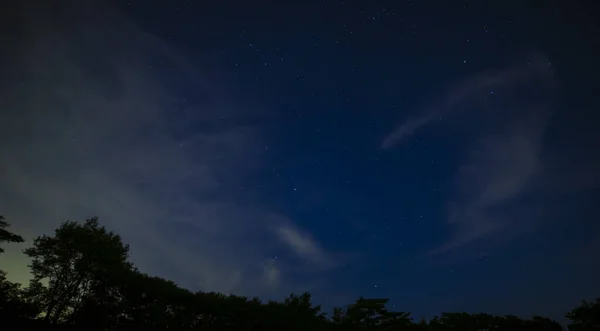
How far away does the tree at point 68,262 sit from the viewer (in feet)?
94.0

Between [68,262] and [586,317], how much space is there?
4985 cm

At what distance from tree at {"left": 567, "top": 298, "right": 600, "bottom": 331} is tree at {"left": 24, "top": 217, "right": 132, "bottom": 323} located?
3909cm

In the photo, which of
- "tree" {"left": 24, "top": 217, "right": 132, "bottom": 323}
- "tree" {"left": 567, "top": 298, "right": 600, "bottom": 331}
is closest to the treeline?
"tree" {"left": 567, "top": 298, "right": 600, "bottom": 331}

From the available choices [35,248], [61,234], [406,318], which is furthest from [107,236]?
[406,318]

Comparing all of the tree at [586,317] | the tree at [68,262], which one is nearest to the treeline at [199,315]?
the tree at [586,317]

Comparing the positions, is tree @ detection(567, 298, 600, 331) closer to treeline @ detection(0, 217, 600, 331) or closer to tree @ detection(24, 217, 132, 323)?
treeline @ detection(0, 217, 600, 331)

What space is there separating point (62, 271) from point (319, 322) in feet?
101

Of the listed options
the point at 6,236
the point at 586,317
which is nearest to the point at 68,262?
the point at 6,236

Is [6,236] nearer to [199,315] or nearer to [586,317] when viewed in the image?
[199,315]

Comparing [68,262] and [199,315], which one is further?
[68,262]

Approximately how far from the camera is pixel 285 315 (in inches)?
759

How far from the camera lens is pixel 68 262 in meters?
31.2

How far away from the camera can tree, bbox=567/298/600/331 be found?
19562 millimetres

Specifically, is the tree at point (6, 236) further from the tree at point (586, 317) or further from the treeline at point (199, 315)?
the tree at point (586, 317)
